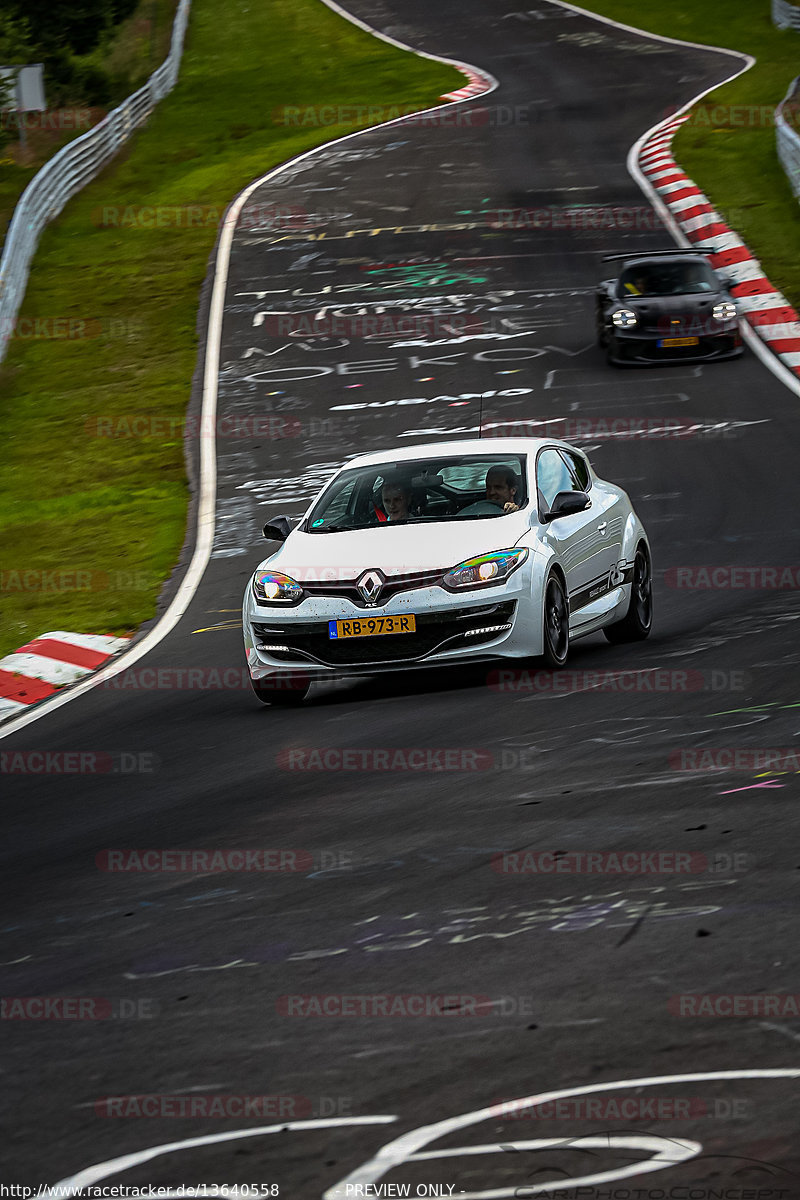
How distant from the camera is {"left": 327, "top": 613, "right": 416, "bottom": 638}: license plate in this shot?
10797mm

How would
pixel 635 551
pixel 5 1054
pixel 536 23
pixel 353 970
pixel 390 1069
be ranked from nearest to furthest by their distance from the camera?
pixel 390 1069, pixel 5 1054, pixel 353 970, pixel 635 551, pixel 536 23

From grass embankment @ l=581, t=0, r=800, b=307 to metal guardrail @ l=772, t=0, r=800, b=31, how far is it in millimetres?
234

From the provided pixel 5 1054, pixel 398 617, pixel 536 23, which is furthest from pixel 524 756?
pixel 536 23

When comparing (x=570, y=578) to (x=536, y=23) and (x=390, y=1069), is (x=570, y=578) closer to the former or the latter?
(x=390, y=1069)

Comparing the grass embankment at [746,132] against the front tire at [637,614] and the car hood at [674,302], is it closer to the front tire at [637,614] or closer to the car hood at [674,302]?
the car hood at [674,302]

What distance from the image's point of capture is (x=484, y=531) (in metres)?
11.2

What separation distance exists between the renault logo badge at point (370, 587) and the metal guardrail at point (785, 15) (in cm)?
4472

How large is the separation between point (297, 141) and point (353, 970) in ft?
135

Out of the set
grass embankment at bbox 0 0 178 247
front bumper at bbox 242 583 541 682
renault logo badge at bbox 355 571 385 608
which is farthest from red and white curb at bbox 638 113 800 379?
renault logo badge at bbox 355 571 385 608

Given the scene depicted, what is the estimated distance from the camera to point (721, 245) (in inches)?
1218

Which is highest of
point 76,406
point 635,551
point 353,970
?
point 353,970

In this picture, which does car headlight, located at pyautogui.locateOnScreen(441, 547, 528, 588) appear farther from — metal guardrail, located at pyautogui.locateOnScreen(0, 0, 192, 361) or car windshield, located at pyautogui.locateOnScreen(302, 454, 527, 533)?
metal guardrail, located at pyautogui.locateOnScreen(0, 0, 192, 361)

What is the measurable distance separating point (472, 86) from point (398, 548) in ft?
133

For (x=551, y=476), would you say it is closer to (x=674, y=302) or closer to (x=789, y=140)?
(x=674, y=302)
